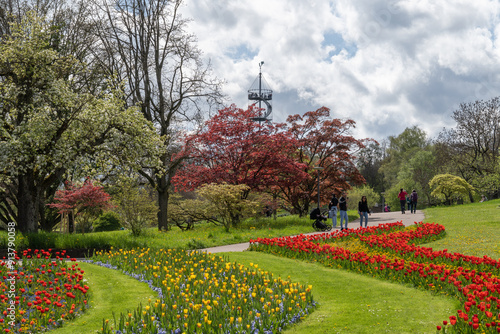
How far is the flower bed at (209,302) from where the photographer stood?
5621 mm

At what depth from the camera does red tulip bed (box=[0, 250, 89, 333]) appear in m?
6.05

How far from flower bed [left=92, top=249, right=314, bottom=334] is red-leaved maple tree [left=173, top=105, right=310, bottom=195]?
1156 centimetres

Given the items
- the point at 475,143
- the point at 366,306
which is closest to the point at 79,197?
the point at 366,306

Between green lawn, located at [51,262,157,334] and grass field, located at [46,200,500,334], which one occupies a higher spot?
green lawn, located at [51,262,157,334]

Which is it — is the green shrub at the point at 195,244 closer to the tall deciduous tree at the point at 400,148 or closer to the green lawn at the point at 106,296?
the green lawn at the point at 106,296

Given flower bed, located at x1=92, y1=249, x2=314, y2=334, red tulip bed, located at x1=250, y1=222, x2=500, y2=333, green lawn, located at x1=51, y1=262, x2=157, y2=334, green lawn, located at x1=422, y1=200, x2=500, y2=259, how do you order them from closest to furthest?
1. flower bed, located at x1=92, y1=249, x2=314, y2=334
2. red tulip bed, located at x1=250, y1=222, x2=500, y2=333
3. green lawn, located at x1=51, y1=262, x2=157, y2=334
4. green lawn, located at x1=422, y1=200, x2=500, y2=259

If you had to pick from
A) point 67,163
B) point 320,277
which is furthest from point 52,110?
point 320,277

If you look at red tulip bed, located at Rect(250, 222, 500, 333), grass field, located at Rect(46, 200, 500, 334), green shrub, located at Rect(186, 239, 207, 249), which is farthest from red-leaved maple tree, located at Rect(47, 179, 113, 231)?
grass field, located at Rect(46, 200, 500, 334)

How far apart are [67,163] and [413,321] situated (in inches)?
464

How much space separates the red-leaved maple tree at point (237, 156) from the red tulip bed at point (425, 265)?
7.08 metres

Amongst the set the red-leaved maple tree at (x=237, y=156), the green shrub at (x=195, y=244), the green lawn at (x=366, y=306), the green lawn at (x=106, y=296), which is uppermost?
the red-leaved maple tree at (x=237, y=156)

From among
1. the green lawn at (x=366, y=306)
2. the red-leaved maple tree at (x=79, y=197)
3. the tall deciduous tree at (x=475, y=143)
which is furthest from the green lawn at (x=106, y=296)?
the tall deciduous tree at (x=475, y=143)

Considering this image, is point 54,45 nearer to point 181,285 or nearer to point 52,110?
point 52,110

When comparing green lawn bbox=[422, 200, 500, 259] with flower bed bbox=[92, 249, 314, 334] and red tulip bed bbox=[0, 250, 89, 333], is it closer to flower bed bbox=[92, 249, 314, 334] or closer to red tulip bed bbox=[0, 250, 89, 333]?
flower bed bbox=[92, 249, 314, 334]
